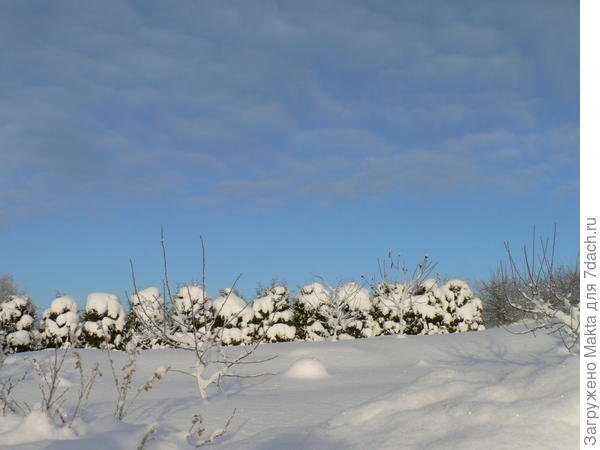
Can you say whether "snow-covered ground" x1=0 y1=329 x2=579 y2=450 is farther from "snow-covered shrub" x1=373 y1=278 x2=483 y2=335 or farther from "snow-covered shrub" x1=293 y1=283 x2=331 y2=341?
"snow-covered shrub" x1=373 y1=278 x2=483 y2=335

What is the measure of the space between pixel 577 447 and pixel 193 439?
140 inches

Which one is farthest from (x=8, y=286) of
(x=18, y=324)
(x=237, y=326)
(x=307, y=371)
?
(x=307, y=371)

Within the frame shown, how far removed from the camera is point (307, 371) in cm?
1070

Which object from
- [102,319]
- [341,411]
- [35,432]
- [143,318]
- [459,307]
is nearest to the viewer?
[35,432]

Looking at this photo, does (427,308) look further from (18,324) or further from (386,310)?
(18,324)

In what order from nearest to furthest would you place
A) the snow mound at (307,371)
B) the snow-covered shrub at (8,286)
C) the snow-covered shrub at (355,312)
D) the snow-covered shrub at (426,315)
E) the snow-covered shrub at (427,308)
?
the snow mound at (307,371) → the snow-covered shrub at (355,312) → the snow-covered shrub at (427,308) → the snow-covered shrub at (426,315) → the snow-covered shrub at (8,286)

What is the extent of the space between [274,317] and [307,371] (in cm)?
607

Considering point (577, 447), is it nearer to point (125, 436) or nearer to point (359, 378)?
point (125, 436)

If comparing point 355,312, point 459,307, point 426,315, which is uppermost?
point 459,307

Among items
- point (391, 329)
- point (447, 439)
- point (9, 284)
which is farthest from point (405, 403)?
point (9, 284)

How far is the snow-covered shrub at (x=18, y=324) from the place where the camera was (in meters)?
16.6

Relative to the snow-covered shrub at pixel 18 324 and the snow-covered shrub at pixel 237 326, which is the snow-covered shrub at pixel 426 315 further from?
the snow-covered shrub at pixel 18 324

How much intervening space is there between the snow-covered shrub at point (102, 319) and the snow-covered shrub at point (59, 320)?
0.38 metres

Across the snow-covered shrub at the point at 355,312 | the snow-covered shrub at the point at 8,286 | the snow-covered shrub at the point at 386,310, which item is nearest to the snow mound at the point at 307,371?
the snow-covered shrub at the point at 355,312
